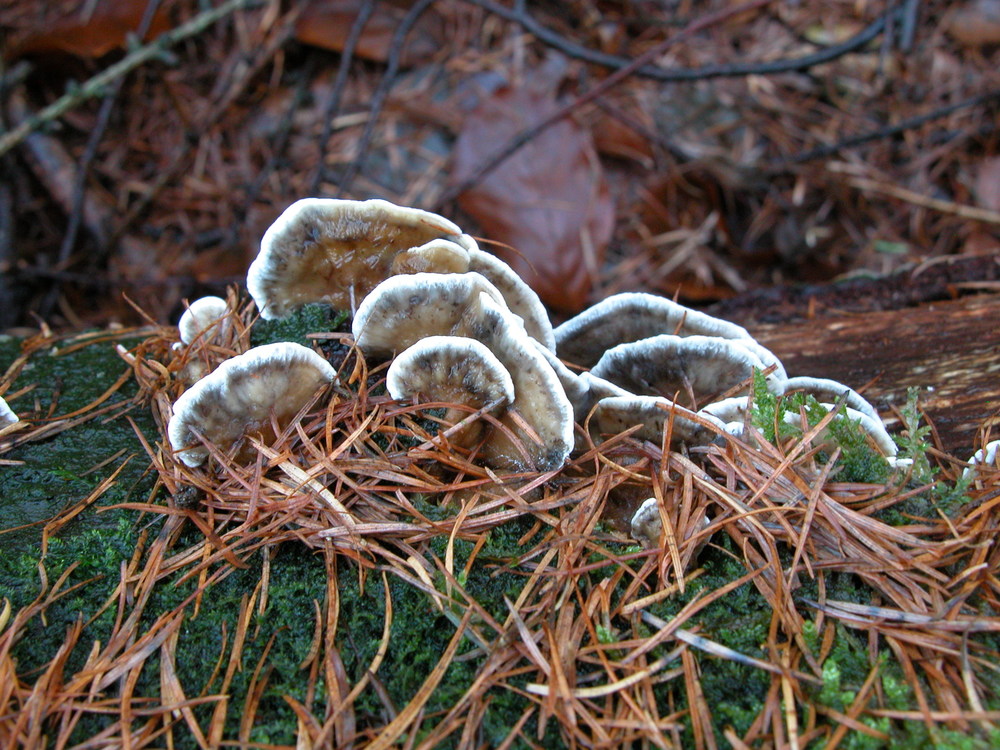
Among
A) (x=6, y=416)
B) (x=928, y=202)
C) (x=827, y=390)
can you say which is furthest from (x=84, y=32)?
(x=928, y=202)

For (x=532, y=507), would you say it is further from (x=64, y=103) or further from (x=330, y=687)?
(x=64, y=103)

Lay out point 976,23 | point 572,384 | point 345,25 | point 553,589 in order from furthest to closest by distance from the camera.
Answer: point 976,23 < point 345,25 < point 572,384 < point 553,589

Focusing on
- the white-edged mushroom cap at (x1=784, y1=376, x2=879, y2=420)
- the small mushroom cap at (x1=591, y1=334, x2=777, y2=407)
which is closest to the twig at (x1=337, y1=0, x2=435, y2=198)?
the small mushroom cap at (x1=591, y1=334, x2=777, y2=407)

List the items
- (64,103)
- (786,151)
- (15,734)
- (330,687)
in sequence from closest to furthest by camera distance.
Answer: (15,734), (330,687), (64,103), (786,151)

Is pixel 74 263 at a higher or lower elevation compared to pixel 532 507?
lower

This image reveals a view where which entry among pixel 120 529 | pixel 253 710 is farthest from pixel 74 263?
pixel 253 710

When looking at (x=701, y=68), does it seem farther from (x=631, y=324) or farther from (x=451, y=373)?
(x=451, y=373)

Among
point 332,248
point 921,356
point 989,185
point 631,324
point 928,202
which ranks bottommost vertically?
point 928,202
